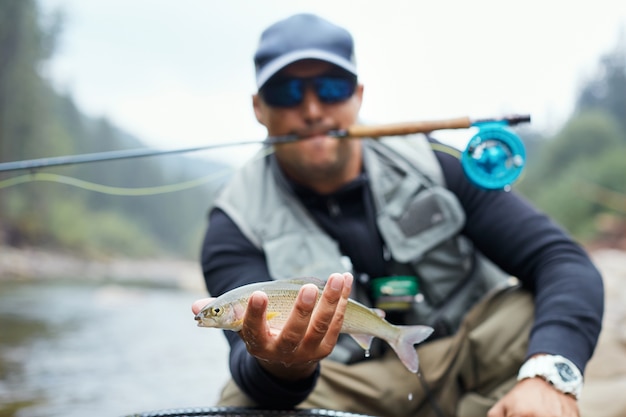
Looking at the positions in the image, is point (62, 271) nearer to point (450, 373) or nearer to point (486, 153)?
point (450, 373)

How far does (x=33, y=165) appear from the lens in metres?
1.90

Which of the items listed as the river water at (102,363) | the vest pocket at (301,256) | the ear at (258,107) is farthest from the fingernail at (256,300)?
the river water at (102,363)

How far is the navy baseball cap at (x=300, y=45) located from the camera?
2.07 metres

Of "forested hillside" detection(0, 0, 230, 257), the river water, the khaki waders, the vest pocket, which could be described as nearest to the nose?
the vest pocket

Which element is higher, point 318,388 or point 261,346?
point 261,346

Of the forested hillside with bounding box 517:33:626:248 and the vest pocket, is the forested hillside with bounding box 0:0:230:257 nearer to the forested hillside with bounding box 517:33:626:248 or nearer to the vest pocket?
the vest pocket

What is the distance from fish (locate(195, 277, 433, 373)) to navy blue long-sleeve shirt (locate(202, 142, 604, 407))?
23 centimetres

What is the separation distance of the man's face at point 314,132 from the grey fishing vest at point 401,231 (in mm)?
78

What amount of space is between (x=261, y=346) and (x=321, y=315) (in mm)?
161

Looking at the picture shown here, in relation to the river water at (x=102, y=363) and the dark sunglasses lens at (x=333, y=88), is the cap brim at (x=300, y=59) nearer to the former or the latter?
the dark sunglasses lens at (x=333, y=88)

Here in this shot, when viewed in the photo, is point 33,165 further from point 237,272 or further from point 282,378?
point 282,378

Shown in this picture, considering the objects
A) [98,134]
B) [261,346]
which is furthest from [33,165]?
[98,134]

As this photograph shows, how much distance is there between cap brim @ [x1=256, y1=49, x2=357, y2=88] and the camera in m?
2.06

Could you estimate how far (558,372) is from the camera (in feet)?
5.28
